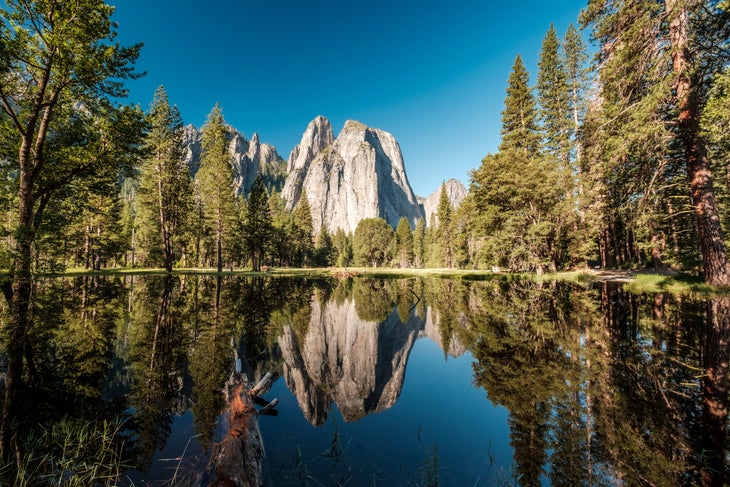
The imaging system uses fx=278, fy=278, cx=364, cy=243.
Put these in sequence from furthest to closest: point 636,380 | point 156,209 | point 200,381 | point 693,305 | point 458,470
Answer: point 156,209 < point 693,305 < point 200,381 < point 636,380 < point 458,470

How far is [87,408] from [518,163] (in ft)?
93.9

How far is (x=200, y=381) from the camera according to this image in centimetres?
541

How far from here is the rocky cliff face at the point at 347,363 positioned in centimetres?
516

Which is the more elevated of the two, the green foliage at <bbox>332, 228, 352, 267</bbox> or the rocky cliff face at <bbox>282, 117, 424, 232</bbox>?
the rocky cliff face at <bbox>282, 117, 424, 232</bbox>

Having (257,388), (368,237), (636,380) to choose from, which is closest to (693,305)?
(636,380)

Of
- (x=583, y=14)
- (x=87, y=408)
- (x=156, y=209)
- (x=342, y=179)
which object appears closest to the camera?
(x=87, y=408)

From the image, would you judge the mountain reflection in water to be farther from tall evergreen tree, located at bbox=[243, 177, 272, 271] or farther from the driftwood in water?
tall evergreen tree, located at bbox=[243, 177, 272, 271]

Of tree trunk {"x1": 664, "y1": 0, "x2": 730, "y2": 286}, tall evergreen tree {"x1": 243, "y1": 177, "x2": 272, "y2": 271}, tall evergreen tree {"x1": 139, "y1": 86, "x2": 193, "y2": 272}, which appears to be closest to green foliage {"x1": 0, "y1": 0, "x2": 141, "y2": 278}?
tall evergreen tree {"x1": 139, "y1": 86, "x2": 193, "y2": 272}

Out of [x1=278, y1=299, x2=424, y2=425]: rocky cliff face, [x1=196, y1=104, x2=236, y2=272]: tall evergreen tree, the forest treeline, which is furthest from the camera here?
[x1=196, y1=104, x2=236, y2=272]: tall evergreen tree

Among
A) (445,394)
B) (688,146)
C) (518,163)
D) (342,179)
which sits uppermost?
(342,179)

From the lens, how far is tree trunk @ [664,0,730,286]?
10641mm

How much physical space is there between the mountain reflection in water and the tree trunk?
3.57m

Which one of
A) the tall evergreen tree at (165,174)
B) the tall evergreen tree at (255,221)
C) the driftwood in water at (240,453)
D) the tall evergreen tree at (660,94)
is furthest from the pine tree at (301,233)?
the driftwood in water at (240,453)

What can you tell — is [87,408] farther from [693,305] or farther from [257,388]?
[693,305]
